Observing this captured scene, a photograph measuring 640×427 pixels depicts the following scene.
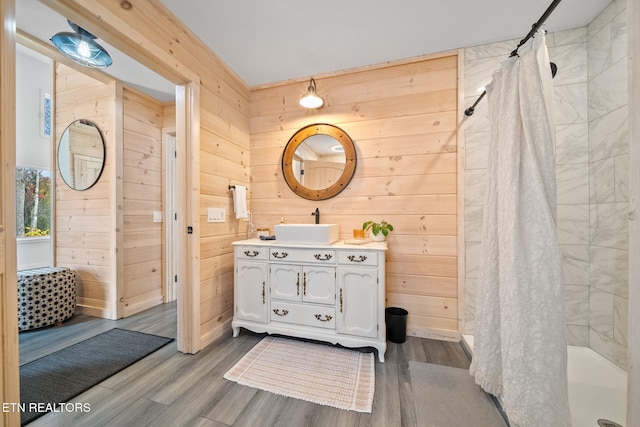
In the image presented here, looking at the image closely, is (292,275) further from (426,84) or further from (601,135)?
(601,135)

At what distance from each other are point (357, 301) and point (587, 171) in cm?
201

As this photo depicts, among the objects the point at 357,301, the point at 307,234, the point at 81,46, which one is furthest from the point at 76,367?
the point at 81,46

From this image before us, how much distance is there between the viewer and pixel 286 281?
6.70 feet

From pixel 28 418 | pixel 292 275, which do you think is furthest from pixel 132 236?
pixel 292 275

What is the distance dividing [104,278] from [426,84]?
12.4 ft

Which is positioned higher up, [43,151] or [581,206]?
[43,151]

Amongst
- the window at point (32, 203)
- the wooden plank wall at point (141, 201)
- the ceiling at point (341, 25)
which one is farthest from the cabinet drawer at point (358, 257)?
the window at point (32, 203)

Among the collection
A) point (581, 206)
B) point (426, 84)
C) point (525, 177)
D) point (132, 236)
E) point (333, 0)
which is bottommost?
point (132, 236)

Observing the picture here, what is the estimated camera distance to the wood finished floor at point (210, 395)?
130cm

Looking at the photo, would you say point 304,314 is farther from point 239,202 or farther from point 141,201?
point 141,201

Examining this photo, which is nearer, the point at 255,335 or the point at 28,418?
the point at 28,418

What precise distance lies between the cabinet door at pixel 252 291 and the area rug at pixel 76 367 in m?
0.69

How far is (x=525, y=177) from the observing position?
1142 mm

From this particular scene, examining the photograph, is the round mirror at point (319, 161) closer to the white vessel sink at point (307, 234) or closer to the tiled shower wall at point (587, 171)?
the white vessel sink at point (307, 234)
